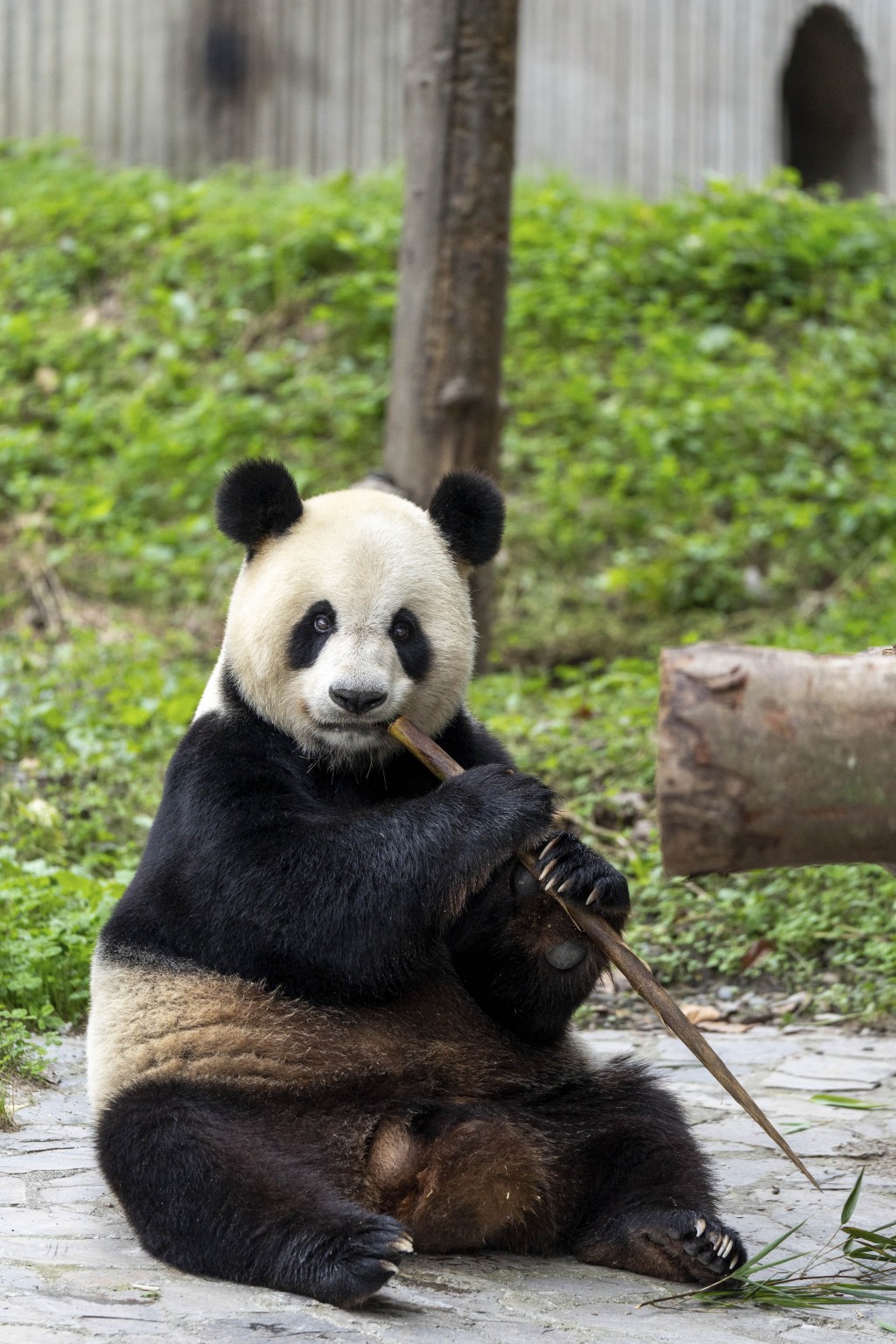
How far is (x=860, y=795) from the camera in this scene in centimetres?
202

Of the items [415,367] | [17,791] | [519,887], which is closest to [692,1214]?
[519,887]

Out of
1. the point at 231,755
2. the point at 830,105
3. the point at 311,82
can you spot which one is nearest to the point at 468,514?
the point at 231,755

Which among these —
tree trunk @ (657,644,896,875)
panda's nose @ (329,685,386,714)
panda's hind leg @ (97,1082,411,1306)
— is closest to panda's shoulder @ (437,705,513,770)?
panda's nose @ (329,685,386,714)

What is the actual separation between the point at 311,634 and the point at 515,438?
6.49m

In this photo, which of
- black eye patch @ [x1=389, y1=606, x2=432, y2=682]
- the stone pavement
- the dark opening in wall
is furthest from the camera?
the dark opening in wall

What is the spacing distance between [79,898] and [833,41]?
14.2m

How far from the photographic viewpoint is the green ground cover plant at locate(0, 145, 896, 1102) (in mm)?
6879

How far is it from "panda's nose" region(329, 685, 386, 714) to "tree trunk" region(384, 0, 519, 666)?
370 cm

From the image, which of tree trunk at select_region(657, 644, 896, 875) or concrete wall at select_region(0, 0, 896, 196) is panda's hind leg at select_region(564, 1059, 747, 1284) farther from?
concrete wall at select_region(0, 0, 896, 196)

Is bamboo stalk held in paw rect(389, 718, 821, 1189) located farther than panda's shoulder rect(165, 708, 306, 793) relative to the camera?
No

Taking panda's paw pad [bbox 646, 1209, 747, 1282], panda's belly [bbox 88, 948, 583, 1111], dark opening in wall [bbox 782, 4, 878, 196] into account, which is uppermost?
dark opening in wall [bbox 782, 4, 878, 196]

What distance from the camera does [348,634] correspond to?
3395 mm

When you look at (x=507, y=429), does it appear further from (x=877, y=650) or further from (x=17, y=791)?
(x=877, y=650)

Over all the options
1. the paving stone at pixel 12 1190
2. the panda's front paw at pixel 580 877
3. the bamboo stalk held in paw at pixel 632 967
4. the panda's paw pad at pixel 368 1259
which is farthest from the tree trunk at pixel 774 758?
the paving stone at pixel 12 1190
